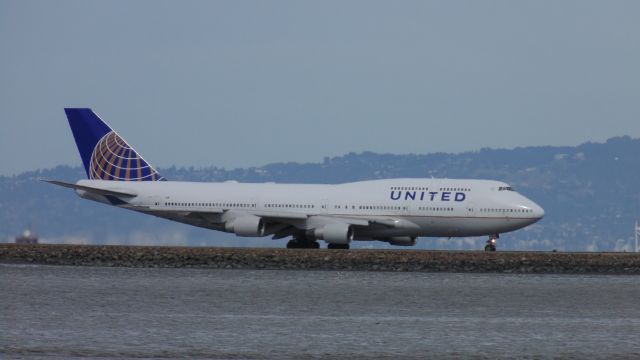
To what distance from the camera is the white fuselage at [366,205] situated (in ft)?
207

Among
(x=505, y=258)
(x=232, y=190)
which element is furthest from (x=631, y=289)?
(x=232, y=190)

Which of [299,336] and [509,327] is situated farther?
[509,327]

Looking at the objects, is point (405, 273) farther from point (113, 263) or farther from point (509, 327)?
point (509, 327)

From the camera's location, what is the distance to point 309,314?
31484 mm

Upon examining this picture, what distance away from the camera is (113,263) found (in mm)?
48281

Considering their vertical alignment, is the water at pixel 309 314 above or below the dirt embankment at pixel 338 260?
below

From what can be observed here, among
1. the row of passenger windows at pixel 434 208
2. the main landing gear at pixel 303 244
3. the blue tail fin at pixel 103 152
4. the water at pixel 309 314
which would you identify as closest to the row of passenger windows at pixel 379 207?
the row of passenger windows at pixel 434 208

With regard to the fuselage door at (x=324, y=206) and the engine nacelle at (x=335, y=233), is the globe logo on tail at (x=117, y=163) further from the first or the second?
the engine nacelle at (x=335, y=233)

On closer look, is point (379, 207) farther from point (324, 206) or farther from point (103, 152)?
point (103, 152)

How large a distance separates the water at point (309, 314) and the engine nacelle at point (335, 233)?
17.6 metres

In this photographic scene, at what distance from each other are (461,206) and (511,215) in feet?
7.83

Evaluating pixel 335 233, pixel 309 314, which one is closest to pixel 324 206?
pixel 335 233

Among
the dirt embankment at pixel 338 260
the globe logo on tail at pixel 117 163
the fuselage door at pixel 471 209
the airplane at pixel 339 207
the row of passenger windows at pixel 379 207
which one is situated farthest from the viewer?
the globe logo on tail at pixel 117 163

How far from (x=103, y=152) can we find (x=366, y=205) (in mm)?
16864
